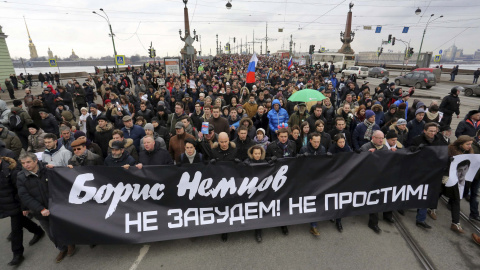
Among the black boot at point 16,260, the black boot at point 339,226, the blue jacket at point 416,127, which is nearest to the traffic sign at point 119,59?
the black boot at point 16,260

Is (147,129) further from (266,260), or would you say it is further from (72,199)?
(266,260)

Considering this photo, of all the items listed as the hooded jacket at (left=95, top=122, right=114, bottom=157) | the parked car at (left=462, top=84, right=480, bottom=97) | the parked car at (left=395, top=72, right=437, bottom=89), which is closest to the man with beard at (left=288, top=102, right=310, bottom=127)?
the hooded jacket at (left=95, top=122, right=114, bottom=157)

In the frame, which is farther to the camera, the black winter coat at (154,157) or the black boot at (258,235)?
the black winter coat at (154,157)

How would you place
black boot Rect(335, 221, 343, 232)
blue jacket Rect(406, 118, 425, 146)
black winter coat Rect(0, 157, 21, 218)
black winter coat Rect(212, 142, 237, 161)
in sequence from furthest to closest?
blue jacket Rect(406, 118, 425, 146) → black winter coat Rect(212, 142, 237, 161) → black boot Rect(335, 221, 343, 232) → black winter coat Rect(0, 157, 21, 218)

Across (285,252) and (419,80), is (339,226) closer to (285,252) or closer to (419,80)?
(285,252)

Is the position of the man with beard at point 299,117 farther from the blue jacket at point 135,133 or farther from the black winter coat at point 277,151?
the blue jacket at point 135,133

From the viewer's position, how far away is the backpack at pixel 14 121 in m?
6.28

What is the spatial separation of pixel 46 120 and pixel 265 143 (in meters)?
5.93

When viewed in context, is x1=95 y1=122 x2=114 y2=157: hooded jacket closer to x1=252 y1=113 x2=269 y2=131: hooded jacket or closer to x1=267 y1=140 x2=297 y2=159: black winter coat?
x1=267 y1=140 x2=297 y2=159: black winter coat

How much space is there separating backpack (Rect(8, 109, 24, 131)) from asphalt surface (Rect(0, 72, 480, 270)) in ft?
11.3

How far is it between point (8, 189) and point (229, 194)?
3202mm

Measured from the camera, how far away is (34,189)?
331cm

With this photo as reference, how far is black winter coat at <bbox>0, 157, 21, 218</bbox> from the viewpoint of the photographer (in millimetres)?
3326

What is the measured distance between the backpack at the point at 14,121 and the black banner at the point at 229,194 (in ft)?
15.0
